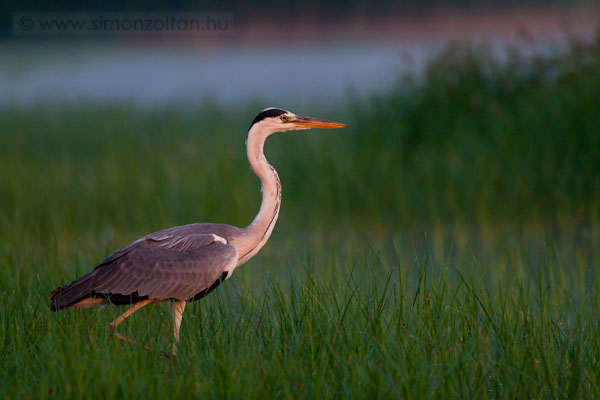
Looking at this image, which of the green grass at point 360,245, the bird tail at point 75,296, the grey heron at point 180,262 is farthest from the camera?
the grey heron at point 180,262

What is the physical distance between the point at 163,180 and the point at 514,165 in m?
5.33

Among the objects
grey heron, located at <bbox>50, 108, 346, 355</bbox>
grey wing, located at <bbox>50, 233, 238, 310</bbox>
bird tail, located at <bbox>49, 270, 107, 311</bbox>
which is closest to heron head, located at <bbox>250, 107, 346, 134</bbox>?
grey heron, located at <bbox>50, 108, 346, 355</bbox>

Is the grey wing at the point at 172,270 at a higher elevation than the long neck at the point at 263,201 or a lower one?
lower

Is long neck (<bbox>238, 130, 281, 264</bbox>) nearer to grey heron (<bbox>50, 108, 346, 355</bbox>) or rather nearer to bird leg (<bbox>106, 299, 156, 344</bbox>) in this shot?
grey heron (<bbox>50, 108, 346, 355</bbox>)

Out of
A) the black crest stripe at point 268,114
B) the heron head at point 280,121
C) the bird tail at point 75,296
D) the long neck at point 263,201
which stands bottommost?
the bird tail at point 75,296

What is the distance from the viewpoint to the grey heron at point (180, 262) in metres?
5.40

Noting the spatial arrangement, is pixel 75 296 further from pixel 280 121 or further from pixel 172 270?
pixel 280 121

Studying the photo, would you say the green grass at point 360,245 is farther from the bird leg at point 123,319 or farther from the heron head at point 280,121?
the heron head at point 280,121

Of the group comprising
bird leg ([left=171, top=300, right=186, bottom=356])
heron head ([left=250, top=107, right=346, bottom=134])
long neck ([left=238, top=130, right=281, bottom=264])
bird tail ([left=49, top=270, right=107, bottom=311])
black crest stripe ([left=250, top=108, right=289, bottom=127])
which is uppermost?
black crest stripe ([left=250, top=108, right=289, bottom=127])

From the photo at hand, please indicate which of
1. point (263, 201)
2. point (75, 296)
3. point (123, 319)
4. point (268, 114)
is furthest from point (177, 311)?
point (268, 114)

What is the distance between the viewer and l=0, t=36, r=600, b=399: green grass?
4426 mm

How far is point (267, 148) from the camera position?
1352cm

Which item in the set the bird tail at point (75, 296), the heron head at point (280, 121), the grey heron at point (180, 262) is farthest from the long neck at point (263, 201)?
the bird tail at point (75, 296)

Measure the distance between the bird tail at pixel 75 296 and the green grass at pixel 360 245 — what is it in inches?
4.5
